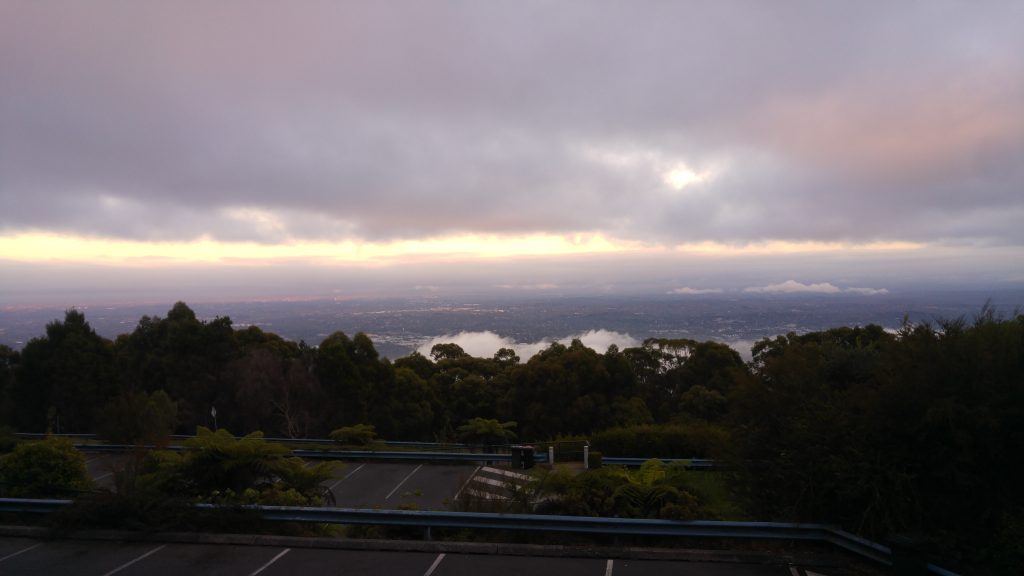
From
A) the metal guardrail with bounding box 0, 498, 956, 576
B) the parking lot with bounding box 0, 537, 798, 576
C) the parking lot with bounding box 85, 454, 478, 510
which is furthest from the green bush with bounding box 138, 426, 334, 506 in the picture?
the parking lot with bounding box 85, 454, 478, 510

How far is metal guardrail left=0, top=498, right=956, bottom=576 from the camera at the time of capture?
20.0 feet

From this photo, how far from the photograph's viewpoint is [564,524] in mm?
6574

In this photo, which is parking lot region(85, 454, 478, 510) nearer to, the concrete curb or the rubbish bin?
the rubbish bin

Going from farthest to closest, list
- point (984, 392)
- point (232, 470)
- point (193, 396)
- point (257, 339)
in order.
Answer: point (257, 339) < point (193, 396) < point (232, 470) < point (984, 392)

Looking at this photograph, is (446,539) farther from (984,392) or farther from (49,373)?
(49,373)

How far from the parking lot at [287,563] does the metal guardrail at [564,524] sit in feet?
1.05

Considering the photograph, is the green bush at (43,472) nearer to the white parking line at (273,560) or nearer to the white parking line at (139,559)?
the white parking line at (139,559)

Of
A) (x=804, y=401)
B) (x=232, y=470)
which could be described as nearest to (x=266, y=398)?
(x=232, y=470)

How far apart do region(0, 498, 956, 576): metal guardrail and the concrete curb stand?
18 centimetres

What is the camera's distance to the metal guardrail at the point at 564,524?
20.0ft

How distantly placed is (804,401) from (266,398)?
24.8m

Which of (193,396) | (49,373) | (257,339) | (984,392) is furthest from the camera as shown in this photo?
(257,339)

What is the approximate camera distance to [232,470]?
8.81 m

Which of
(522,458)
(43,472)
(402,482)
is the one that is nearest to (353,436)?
(402,482)
